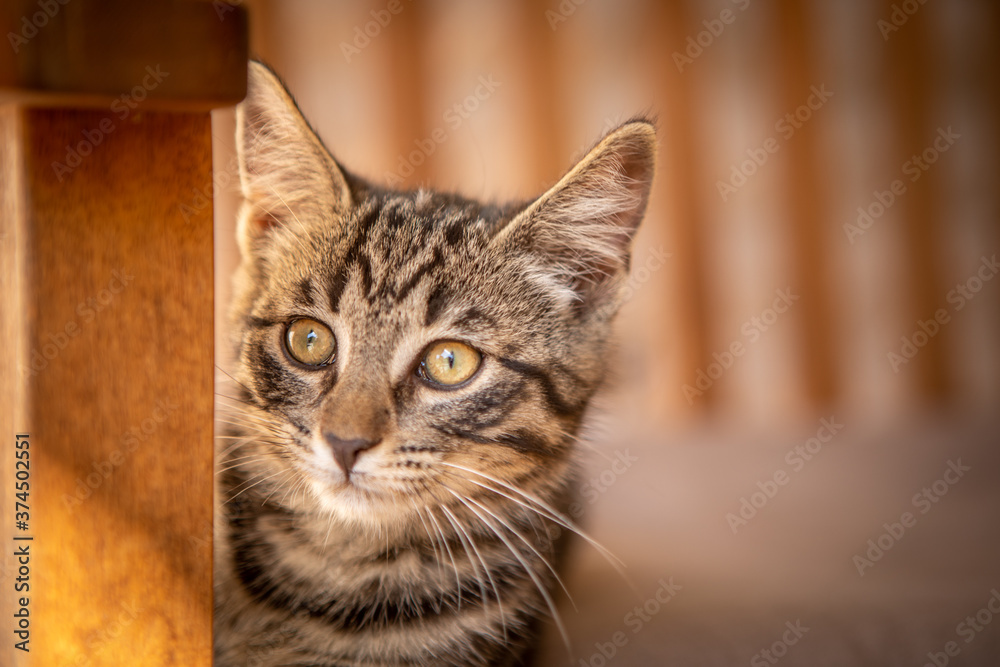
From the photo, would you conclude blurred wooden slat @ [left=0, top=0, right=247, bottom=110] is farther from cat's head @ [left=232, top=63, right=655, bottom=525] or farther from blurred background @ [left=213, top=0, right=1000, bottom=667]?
blurred background @ [left=213, top=0, right=1000, bottom=667]

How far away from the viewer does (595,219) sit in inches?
42.5

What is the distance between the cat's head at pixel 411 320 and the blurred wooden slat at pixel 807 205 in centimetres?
188

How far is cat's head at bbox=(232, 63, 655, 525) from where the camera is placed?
0.92 meters

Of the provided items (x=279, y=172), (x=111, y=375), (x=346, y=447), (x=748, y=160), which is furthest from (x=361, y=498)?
(x=748, y=160)

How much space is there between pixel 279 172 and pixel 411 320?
32 centimetres

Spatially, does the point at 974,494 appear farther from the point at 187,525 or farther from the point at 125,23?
the point at 125,23

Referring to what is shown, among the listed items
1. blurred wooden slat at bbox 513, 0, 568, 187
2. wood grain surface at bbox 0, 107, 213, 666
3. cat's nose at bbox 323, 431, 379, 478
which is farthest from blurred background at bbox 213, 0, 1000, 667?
wood grain surface at bbox 0, 107, 213, 666

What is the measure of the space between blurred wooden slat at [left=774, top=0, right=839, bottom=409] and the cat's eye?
86.7 inches

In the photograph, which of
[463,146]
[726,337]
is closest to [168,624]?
[463,146]

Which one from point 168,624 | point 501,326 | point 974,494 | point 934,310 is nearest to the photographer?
point 168,624

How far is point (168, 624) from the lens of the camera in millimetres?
708

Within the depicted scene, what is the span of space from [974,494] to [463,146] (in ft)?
6.02

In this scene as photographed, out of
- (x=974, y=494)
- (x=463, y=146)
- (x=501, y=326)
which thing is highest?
(x=463, y=146)

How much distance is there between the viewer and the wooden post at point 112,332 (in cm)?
63
